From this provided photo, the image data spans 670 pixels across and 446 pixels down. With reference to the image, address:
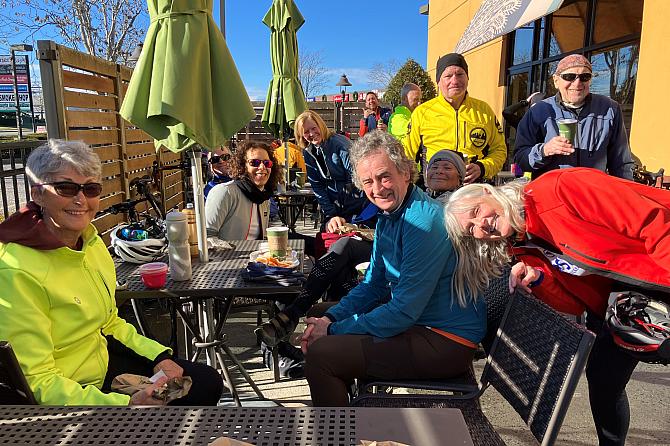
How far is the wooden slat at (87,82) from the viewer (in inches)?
165

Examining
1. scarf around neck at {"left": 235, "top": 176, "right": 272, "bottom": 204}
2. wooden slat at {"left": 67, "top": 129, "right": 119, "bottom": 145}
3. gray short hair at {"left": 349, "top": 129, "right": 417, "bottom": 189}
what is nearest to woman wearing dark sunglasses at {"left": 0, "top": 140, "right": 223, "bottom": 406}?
gray short hair at {"left": 349, "top": 129, "right": 417, "bottom": 189}

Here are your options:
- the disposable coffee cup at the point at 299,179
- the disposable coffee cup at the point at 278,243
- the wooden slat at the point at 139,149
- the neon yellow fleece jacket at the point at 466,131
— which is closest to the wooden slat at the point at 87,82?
the wooden slat at the point at 139,149

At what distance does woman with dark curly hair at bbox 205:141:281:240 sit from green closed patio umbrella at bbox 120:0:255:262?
66 cm

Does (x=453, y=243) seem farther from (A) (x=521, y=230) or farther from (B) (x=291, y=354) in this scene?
(B) (x=291, y=354)

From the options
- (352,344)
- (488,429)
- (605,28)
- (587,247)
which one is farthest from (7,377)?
(605,28)

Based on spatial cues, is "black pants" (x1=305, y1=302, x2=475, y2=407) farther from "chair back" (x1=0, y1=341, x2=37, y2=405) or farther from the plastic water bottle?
"chair back" (x1=0, y1=341, x2=37, y2=405)

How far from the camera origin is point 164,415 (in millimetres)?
1150

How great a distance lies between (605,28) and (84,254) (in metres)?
8.04

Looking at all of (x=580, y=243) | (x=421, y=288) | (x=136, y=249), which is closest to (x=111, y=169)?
(x=136, y=249)

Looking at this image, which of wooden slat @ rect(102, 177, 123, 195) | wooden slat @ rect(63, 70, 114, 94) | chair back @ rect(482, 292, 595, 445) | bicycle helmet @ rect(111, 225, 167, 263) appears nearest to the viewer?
chair back @ rect(482, 292, 595, 445)

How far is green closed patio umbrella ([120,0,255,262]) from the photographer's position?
2.32m

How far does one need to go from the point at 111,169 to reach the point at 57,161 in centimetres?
383

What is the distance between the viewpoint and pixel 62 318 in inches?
64.1

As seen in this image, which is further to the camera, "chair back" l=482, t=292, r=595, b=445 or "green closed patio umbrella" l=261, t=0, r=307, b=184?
"green closed patio umbrella" l=261, t=0, r=307, b=184
